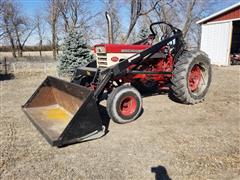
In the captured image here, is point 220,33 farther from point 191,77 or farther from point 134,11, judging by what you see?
point 191,77

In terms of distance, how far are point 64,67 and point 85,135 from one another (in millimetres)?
7976

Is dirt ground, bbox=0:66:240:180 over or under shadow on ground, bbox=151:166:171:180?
over

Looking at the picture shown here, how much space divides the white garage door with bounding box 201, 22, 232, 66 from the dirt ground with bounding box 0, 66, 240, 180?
10.8m

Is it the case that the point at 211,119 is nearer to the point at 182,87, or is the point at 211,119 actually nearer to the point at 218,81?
the point at 182,87

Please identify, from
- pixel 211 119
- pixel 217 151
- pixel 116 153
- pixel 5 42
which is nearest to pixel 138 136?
pixel 116 153

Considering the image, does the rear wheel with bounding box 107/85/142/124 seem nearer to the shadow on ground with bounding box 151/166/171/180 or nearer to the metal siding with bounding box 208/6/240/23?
the shadow on ground with bounding box 151/166/171/180

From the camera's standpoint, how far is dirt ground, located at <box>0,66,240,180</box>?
314 cm

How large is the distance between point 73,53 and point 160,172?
29.2 feet

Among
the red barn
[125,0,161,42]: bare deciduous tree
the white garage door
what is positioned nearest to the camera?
the red barn

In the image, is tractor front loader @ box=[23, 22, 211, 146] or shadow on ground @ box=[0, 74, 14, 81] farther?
shadow on ground @ box=[0, 74, 14, 81]

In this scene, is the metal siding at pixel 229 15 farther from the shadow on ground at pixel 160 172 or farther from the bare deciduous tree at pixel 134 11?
the shadow on ground at pixel 160 172

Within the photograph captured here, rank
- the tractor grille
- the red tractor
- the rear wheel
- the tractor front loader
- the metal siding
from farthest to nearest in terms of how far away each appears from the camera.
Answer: the metal siding < the tractor grille < the red tractor < the rear wheel < the tractor front loader

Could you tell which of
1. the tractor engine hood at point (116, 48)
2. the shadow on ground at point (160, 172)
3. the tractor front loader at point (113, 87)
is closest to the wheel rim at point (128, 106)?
the tractor front loader at point (113, 87)

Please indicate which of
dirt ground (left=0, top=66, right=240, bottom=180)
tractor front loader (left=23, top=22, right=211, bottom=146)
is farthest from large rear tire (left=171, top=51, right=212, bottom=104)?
dirt ground (left=0, top=66, right=240, bottom=180)
